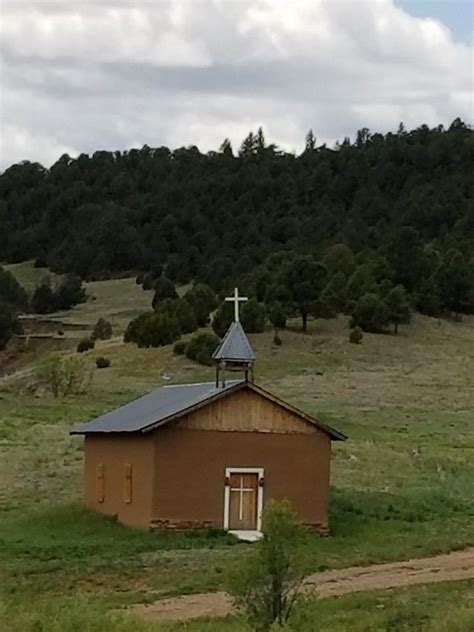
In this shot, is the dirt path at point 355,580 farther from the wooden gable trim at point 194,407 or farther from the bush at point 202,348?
the bush at point 202,348

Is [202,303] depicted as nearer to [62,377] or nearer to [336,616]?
[62,377]

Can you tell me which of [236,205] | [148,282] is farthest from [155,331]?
[236,205]

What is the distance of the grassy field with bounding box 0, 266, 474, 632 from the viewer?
982 inches

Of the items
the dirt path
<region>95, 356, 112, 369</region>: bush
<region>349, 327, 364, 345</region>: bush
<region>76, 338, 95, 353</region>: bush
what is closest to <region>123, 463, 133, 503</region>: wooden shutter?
the dirt path

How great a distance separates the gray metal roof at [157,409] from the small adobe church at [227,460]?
5 centimetres

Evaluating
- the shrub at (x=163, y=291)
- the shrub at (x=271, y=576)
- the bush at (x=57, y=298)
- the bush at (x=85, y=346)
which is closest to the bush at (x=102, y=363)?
the bush at (x=85, y=346)

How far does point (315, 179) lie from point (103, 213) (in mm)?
21179

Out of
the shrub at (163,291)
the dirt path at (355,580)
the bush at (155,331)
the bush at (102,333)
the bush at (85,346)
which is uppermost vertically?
the shrub at (163,291)

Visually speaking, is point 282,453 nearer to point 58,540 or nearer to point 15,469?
point 58,540

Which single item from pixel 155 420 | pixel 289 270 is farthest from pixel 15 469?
pixel 289 270

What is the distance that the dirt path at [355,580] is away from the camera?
22031 millimetres

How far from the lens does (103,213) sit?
13762 centimetres

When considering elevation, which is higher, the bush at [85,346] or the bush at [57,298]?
the bush at [57,298]

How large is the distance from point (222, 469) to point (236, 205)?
10195 centimetres
